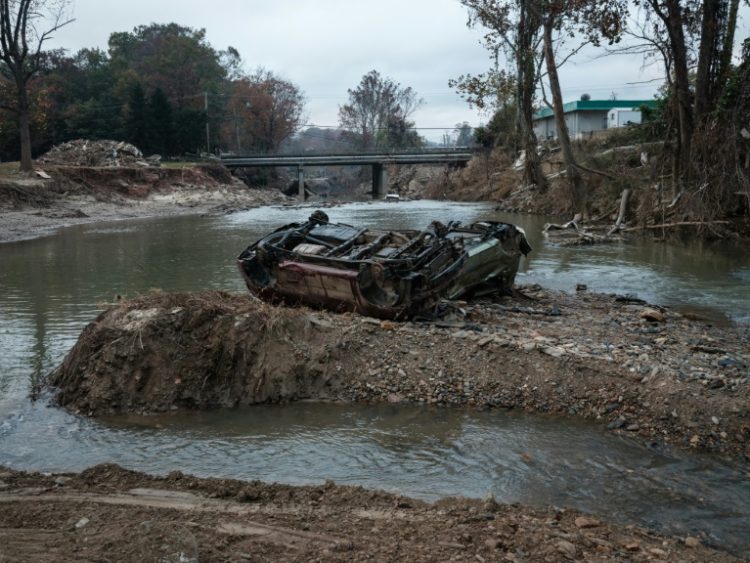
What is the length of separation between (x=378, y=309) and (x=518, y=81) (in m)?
30.2

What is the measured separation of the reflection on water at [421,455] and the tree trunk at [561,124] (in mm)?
23621

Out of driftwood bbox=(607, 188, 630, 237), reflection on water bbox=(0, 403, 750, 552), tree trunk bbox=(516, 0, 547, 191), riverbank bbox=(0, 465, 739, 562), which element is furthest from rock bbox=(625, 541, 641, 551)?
tree trunk bbox=(516, 0, 547, 191)

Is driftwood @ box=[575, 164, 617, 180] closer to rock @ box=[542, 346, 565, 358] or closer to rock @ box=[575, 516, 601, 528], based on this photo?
rock @ box=[542, 346, 565, 358]

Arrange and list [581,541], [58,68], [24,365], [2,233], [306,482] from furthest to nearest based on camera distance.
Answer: [58,68] → [2,233] → [24,365] → [306,482] → [581,541]

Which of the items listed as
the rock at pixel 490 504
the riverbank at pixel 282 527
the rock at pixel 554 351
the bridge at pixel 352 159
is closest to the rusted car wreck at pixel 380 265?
the rock at pixel 554 351

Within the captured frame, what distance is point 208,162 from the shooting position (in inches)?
2179

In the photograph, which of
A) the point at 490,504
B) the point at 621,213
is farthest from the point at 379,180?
the point at 490,504

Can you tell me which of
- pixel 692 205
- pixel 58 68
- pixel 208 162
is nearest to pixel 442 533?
pixel 692 205

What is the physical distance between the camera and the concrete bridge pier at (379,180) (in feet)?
227

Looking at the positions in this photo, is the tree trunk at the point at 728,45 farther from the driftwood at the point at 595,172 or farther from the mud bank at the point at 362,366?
the mud bank at the point at 362,366

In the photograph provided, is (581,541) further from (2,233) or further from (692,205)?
(2,233)

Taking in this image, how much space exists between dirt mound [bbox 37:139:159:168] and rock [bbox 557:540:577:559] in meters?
43.4

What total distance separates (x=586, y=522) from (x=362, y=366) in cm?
353

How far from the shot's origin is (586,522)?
4.73m
